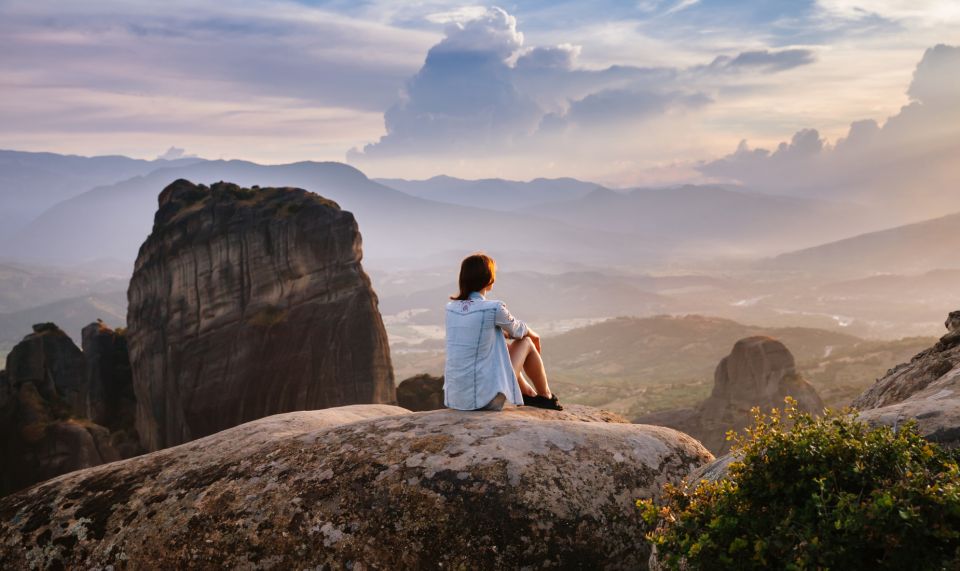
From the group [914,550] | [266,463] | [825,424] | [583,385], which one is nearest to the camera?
[914,550]

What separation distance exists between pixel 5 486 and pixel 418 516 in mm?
53743

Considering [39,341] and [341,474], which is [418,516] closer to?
[341,474]

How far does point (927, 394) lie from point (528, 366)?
22.5ft

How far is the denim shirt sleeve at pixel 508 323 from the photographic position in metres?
11.0

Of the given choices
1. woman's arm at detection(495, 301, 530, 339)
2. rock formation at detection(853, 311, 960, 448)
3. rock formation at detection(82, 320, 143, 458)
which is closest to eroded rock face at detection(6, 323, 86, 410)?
rock formation at detection(82, 320, 143, 458)

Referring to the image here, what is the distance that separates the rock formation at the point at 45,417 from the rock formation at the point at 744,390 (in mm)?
63778

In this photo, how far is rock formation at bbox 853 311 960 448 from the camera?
7.23m

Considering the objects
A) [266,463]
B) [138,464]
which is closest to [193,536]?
[266,463]

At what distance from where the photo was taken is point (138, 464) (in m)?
11.0

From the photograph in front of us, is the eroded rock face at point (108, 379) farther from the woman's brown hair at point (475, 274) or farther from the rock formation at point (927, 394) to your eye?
the rock formation at point (927, 394)

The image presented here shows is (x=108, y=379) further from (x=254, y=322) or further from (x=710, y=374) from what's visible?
(x=710, y=374)

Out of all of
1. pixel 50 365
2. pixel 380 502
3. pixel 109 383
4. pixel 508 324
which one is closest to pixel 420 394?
pixel 109 383

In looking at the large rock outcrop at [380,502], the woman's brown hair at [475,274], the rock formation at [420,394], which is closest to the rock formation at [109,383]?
the rock formation at [420,394]

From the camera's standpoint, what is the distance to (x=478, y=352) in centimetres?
1113
